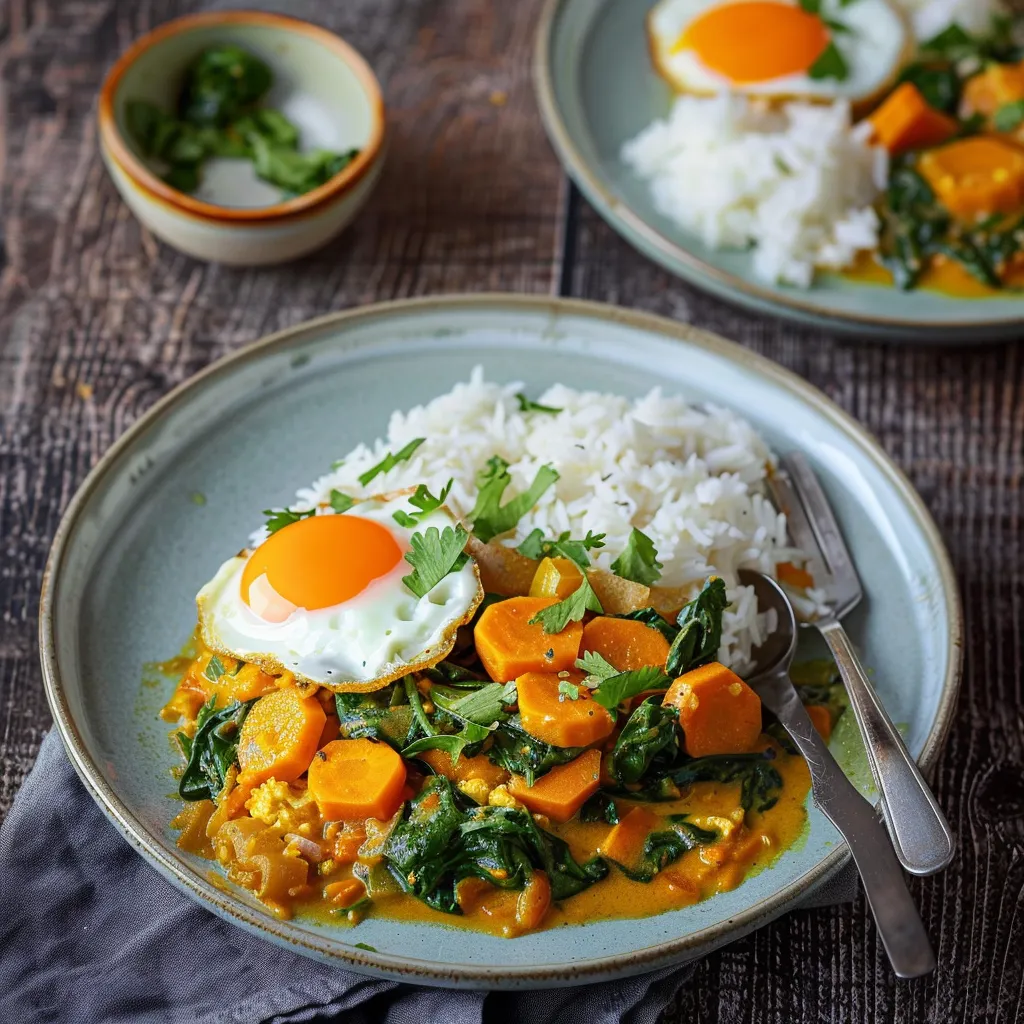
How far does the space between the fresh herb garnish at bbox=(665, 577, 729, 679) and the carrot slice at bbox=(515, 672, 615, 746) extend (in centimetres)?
33

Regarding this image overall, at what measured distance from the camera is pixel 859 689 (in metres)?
3.94

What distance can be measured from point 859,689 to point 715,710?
0.54 meters

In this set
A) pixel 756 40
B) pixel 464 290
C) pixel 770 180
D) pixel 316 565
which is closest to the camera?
pixel 316 565

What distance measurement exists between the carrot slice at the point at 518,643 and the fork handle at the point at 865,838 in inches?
29.1

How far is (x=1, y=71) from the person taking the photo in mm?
6660

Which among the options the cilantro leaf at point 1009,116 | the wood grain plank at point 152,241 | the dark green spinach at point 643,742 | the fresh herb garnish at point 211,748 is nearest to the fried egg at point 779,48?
the cilantro leaf at point 1009,116

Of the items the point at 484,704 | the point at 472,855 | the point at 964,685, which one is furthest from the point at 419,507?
the point at 964,685

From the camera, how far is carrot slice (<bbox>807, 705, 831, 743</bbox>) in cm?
405

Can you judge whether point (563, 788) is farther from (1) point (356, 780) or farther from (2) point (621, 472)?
(2) point (621, 472)

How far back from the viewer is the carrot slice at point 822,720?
405cm

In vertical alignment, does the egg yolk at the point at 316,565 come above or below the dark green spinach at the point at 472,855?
above

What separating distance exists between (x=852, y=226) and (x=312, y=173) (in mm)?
2594

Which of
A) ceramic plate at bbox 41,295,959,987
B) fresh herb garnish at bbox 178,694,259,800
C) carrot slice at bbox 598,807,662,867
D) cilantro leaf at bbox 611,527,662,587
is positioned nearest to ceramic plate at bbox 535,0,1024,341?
ceramic plate at bbox 41,295,959,987

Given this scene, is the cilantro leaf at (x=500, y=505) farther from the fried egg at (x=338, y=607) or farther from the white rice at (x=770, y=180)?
the white rice at (x=770, y=180)
